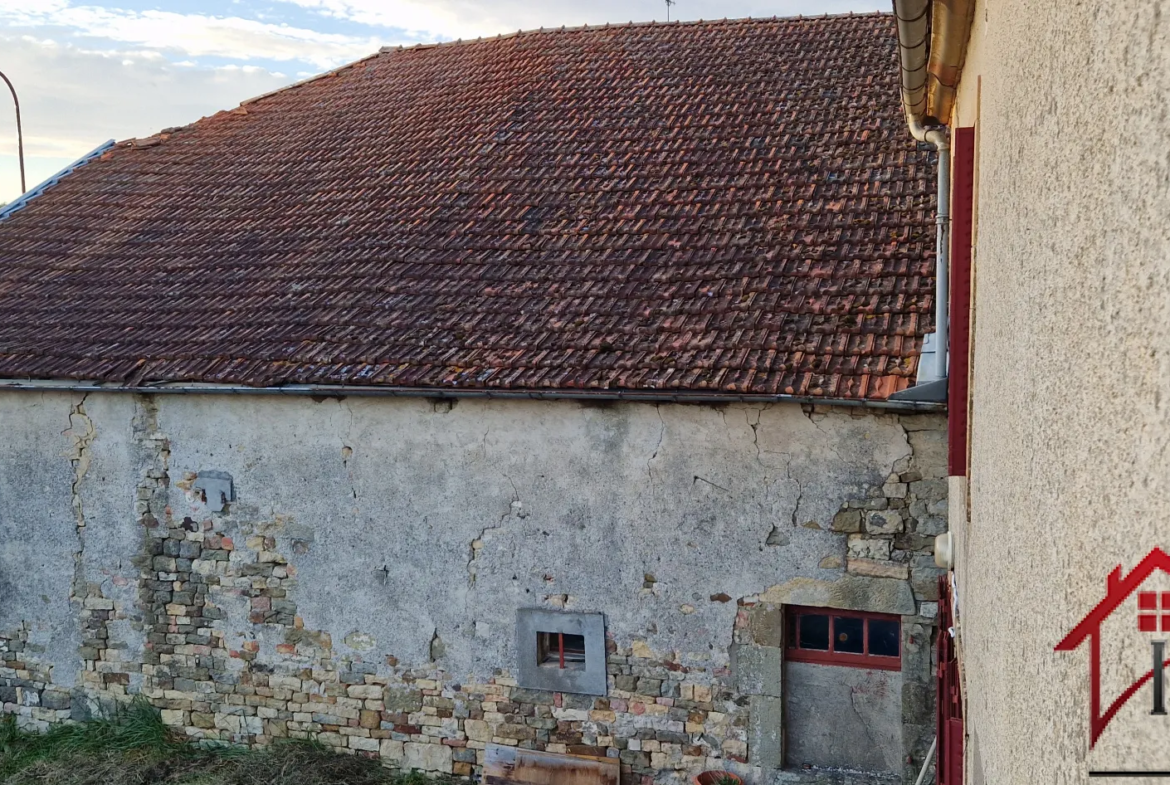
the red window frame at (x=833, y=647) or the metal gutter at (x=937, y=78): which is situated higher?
the metal gutter at (x=937, y=78)

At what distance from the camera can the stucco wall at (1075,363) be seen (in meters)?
0.99

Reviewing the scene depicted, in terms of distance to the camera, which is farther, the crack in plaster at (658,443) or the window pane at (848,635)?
the crack in plaster at (658,443)

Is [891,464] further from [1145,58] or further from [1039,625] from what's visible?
[1145,58]

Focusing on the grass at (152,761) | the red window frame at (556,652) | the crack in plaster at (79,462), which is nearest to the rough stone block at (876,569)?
the red window frame at (556,652)

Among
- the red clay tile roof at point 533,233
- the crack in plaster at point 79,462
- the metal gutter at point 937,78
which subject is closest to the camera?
the metal gutter at point 937,78

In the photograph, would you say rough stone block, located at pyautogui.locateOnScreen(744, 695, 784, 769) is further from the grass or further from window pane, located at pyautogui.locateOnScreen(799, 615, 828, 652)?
the grass

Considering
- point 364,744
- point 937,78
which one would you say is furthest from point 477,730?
point 937,78

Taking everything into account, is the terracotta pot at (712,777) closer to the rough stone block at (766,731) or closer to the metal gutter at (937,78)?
the rough stone block at (766,731)

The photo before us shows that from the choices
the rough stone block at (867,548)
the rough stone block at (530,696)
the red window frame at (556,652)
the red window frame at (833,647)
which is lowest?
the rough stone block at (530,696)

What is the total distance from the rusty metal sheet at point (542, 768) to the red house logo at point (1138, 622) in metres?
6.50

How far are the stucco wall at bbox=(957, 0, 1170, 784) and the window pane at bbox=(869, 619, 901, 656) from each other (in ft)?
14.9

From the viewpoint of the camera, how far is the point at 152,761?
8055 millimetres

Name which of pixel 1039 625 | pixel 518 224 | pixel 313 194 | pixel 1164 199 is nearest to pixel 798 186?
pixel 518 224

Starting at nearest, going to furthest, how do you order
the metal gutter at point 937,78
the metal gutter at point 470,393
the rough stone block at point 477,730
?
the metal gutter at point 937,78 → the metal gutter at point 470,393 → the rough stone block at point 477,730
